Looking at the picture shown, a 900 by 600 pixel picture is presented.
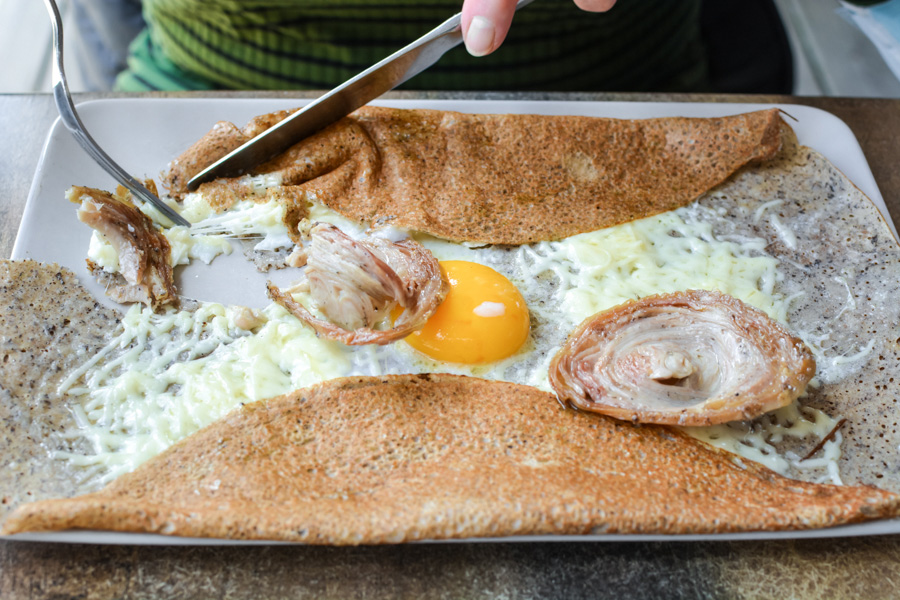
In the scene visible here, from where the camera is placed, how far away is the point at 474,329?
2613mm

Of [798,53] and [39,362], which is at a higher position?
[39,362]

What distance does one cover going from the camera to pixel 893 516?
225 cm

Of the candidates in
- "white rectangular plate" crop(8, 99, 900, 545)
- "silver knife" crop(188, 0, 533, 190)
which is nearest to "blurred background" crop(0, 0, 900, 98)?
"white rectangular plate" crop(8, 99, 900, 545)

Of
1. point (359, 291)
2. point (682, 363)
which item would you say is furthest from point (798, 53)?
point (359, 291)

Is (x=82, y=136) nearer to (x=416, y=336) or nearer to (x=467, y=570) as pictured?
(x=416, y=336)

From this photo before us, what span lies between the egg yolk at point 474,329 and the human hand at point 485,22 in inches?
36.0

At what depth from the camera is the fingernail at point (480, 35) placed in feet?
8.41

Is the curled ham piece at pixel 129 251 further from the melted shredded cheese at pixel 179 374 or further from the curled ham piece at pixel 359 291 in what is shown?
the curled ham piece at pixel 359 291

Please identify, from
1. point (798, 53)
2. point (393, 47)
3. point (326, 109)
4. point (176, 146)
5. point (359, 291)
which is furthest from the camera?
point (798, 53)

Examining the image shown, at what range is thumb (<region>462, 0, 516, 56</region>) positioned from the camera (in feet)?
8.33

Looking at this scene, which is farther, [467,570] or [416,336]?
[416,336]

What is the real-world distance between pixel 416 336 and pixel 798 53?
5190 mm

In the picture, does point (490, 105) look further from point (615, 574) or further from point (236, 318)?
point (615, 574)

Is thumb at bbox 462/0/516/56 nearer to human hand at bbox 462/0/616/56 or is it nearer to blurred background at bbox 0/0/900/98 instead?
human hand at bbox 462/0/616/56
